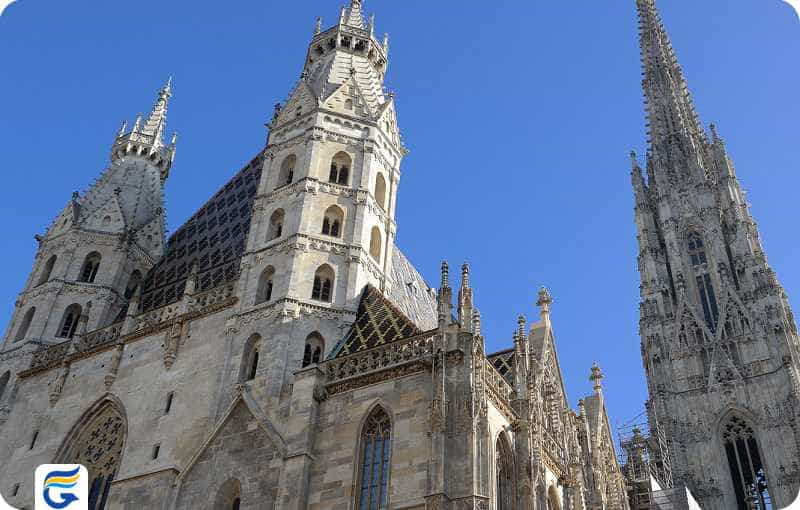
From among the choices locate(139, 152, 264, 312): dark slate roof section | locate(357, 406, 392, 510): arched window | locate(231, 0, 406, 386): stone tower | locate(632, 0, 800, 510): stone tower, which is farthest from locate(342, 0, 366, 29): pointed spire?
locate(632, 0, 800, 510): stone tower

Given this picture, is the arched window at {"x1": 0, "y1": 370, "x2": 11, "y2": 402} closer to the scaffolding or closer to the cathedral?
the cathedral

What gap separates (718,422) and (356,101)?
30.3 meters

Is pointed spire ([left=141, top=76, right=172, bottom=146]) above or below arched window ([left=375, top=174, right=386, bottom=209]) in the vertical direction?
above

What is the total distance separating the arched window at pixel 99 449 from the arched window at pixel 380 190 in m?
9.93

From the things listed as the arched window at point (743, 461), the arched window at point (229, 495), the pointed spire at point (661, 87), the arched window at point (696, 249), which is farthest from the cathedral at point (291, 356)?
the pointed spire at point (661, 87)

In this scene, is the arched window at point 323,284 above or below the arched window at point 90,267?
below

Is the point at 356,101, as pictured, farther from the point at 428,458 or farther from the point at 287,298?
the point at 428,458

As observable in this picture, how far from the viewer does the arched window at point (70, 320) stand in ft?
97.4

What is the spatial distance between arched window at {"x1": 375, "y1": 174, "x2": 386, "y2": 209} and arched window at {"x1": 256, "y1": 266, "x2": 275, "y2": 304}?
4537 millimetres

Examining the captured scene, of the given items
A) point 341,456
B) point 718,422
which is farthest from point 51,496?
point 718,422

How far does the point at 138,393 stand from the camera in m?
24.8

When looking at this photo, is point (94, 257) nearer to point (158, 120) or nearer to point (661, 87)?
point (158, 120)

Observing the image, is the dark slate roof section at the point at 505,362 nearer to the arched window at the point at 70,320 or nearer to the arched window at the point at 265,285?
the arched window at the point at 265,285

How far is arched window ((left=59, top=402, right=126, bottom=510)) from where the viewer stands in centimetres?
2395
